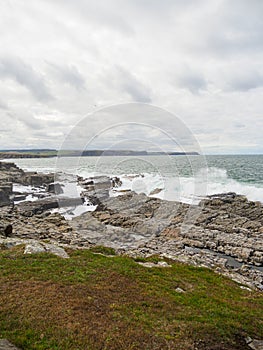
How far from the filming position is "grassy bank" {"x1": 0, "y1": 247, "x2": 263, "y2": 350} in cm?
717

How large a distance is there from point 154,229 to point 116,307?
65.2 ft

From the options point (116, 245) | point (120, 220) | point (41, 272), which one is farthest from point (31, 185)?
point (41, 272)

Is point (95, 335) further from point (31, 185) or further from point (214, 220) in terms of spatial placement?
point (31, 185)

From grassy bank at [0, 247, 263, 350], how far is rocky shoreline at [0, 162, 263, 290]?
3.01 metres

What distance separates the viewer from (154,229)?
1121 inches

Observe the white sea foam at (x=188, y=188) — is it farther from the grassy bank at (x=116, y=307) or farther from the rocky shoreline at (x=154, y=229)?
the grassy bank at (x=116, y=307)

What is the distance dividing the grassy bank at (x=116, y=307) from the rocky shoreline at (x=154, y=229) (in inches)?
118

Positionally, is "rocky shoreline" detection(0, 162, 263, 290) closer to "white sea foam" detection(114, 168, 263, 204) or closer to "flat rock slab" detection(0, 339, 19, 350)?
"white sea foam" detection(114, 168, 263, 204)

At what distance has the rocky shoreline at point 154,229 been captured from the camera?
18.9 metres

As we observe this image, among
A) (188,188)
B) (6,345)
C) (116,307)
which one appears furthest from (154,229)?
(188,188)

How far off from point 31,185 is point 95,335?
59.2m

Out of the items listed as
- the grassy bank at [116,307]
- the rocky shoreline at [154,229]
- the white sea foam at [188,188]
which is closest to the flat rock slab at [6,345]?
the grassy bank at [116,307]

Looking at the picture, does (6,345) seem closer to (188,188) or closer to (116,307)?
(116,307)

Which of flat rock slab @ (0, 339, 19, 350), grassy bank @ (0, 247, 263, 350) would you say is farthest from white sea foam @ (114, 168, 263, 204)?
flat rock slab @ (0, 339, 19, 350)
